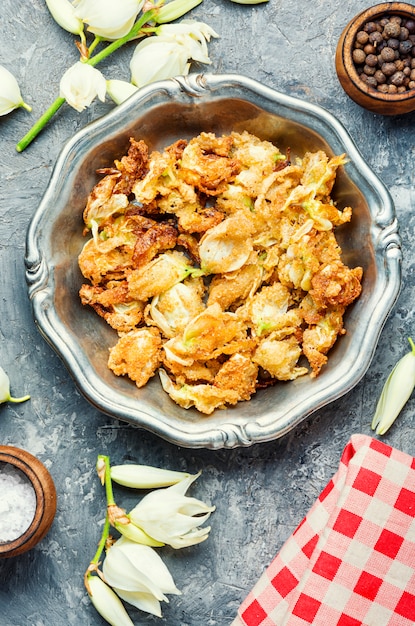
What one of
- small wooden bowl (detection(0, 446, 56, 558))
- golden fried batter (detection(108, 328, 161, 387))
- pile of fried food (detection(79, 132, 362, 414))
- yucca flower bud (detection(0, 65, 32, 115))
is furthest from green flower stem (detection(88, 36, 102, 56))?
small wooden bowl (detection(0, 446, 56, 558))

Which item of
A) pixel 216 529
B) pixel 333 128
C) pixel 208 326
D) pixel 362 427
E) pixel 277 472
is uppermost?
pixel 333 128

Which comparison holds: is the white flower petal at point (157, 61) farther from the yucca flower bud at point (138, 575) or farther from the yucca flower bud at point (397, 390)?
the yucca flower bud at point (138, 575)

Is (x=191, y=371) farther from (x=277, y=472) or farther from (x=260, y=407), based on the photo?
(x=277, y=472)

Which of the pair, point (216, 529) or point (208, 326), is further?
point (216, 529)

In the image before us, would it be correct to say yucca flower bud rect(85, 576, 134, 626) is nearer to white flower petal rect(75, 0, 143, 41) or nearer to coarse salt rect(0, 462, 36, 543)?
coarse salt rect(0, 462, 36, 543)

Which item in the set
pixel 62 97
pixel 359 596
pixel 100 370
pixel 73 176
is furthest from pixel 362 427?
pixel 62 97
